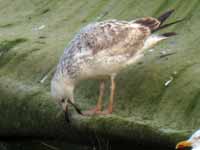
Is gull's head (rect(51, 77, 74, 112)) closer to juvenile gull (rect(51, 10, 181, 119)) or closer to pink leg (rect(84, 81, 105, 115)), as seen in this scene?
juvenile gull (rect(51, 10, 181, 119))

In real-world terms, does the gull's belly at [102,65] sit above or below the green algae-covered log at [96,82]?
above

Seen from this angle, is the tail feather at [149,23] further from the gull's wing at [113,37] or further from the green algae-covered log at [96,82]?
the green algae-covered log at [96,82]

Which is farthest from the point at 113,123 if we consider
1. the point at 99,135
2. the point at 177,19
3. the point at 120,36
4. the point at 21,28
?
the point at 21,28

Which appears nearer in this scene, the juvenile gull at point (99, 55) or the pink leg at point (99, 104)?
the juvenile gull at point (99, 55)

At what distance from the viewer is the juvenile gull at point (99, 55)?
299 inches

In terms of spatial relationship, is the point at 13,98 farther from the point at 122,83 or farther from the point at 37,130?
the point at 122,83

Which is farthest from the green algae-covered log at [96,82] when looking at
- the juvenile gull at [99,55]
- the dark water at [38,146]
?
the juvenile gull at [99,55]

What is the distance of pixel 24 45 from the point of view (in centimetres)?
1009

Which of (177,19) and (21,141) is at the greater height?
(177,19)

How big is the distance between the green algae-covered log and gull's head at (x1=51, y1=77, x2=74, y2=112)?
0.30 m

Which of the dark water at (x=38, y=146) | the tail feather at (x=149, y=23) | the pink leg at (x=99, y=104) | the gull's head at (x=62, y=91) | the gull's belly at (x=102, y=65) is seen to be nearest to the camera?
the gull's belly at (x=102, y=65)

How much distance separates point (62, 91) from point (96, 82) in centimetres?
87

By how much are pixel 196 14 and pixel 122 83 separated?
4.84 ft

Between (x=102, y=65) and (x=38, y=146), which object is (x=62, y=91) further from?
(x=38, y=146)
